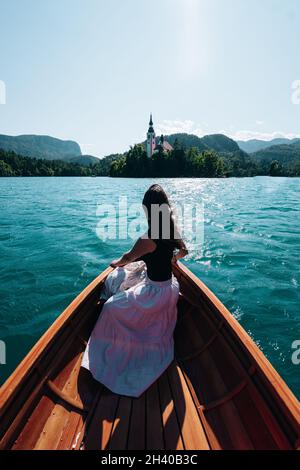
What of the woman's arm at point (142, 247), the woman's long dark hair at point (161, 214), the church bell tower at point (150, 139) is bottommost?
the woman's arm at point (142, 247)

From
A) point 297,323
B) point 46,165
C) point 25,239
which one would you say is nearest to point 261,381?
point 297,323

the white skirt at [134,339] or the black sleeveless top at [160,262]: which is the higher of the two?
the black sleeveless top at [160,262]

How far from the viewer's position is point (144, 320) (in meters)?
2.75

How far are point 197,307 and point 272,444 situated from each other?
1812mm

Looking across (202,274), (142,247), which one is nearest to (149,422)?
(142,247)

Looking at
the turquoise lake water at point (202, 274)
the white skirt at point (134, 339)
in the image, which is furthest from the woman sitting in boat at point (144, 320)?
→ the turquoise lake water at point (202, 274)

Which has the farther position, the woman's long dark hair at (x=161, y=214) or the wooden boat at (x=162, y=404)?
the woman's long dark hair at (x=161, y=214)

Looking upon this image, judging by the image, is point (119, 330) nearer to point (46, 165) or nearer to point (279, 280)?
point (279, 280)

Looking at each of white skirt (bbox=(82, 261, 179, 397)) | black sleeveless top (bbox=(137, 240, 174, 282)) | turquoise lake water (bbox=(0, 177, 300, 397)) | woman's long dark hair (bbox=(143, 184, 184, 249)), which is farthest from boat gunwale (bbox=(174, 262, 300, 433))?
turquoise lake water (bbox=(0, 177, 300, 397))

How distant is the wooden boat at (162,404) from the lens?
1976mm

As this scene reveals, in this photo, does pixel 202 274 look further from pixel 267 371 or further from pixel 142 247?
pixel 267 371

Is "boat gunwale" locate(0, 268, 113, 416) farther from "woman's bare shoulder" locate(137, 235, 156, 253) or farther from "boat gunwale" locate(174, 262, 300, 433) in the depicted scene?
"boat gunwale" locate(174, 262, 300, 433)

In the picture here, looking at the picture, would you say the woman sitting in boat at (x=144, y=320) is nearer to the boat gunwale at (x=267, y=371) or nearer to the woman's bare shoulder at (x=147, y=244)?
the woman's bare shoulder at (x=147, y=244)

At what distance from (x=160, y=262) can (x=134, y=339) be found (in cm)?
92
